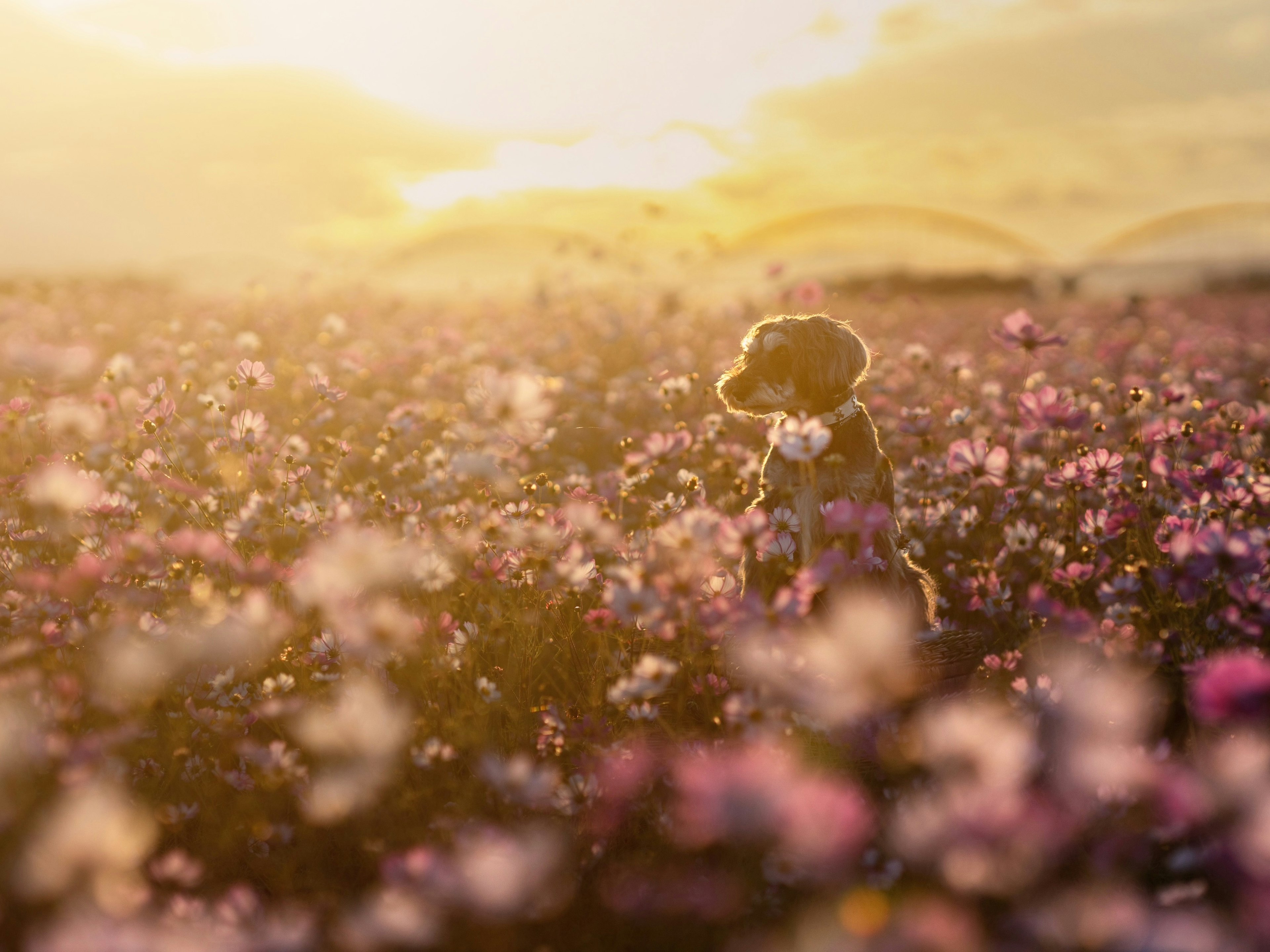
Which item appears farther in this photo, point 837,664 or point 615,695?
point 615,695

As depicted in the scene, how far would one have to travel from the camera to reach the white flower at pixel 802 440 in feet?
7.28

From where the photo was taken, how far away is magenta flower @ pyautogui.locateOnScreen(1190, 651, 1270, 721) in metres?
1.42

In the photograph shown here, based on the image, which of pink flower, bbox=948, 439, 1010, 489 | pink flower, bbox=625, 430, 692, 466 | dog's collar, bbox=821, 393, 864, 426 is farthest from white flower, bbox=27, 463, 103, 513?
pink flower, bbox=948, 439, 1010, 489

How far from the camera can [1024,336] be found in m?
3.30

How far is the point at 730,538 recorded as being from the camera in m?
2.11

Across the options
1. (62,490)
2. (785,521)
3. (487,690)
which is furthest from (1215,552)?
(62,490)

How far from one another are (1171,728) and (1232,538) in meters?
0.89

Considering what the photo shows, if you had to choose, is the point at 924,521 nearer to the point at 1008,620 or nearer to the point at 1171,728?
the point at 1008,620

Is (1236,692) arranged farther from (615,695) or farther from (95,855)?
(95,855)

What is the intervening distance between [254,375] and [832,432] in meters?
2.17

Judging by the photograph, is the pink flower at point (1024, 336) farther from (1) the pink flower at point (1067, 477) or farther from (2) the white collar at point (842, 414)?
(2) the white collar at point (842, 414)

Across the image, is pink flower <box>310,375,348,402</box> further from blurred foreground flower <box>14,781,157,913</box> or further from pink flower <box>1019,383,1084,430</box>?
pink flower <box>1019,383,1084,430</box>

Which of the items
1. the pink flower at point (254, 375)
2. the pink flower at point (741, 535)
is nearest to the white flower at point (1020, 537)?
the pink flower at point (741, 535)

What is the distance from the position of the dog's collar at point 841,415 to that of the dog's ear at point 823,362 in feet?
0.39
